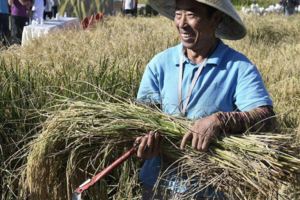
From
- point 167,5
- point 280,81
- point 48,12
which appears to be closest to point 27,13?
point 48,12

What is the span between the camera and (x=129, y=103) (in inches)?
73.0

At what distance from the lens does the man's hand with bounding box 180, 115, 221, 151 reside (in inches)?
63.5

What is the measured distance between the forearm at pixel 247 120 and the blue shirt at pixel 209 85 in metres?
0.03

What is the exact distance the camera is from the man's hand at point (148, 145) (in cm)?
168

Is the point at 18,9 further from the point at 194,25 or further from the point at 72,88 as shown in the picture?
A: the point at 194,25

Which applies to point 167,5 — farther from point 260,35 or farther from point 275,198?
point 260,35

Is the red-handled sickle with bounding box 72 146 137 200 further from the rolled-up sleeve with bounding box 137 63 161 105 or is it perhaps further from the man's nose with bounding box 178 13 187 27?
the man's nose with bounding box 178 13 187 27

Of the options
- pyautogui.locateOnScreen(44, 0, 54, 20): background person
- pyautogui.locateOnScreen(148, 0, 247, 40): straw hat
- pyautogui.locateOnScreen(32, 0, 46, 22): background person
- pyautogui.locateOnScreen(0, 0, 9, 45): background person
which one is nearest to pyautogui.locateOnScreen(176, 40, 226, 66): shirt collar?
pyautogui.locateOnScreen(148, 0, 247, 40): straw hat

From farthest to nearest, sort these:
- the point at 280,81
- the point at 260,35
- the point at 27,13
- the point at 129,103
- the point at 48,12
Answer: the point at 48,12
the point at 27,13
the point at 260,35
the point at 280,81
the point at 129,103

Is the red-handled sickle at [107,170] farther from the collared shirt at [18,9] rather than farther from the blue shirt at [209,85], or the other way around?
the collared shirt at [18,9]

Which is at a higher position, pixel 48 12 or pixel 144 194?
pixel 144 194

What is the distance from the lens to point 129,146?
1809 mm

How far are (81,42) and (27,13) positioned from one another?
349 centimetres

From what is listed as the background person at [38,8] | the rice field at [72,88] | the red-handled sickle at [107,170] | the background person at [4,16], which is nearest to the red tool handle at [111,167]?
the red-handled sickle at [107,170]
